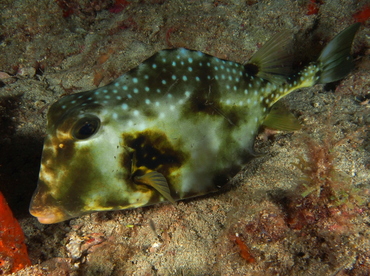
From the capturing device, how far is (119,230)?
8.96 ft

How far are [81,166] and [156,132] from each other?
690 mm

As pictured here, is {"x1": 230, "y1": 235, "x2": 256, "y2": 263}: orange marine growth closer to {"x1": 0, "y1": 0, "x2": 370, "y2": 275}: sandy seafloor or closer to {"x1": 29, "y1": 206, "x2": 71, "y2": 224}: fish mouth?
{"x1": 0, "y1": 0, "x2": 370, "y2": 275}: sandy seafloor

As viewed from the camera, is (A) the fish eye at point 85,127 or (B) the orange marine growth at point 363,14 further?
(B) the orange marine growth at point 363,14

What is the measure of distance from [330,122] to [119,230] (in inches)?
119

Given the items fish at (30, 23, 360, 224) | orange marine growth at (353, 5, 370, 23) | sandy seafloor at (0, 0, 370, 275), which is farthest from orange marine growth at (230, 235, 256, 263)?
orange marine growth at (353, 5, 370, 23)

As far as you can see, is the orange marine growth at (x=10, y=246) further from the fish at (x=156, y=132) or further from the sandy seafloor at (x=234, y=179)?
the fish at (x=156, y=132)

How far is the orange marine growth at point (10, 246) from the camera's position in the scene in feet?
6.89

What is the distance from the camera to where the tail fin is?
10.6 ft

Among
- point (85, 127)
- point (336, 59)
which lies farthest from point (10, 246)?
point (336, 59)

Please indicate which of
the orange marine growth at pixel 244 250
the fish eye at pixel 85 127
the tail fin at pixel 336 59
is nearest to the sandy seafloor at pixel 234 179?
the orange marine growth at pixel 244 250

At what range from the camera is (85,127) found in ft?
6.24

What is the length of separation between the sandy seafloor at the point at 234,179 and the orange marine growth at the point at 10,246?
0.12 meters

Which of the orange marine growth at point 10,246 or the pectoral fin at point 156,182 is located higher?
the pectoral fin at point 156,182

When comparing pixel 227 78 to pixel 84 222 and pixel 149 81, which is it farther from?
pixel 84 222
